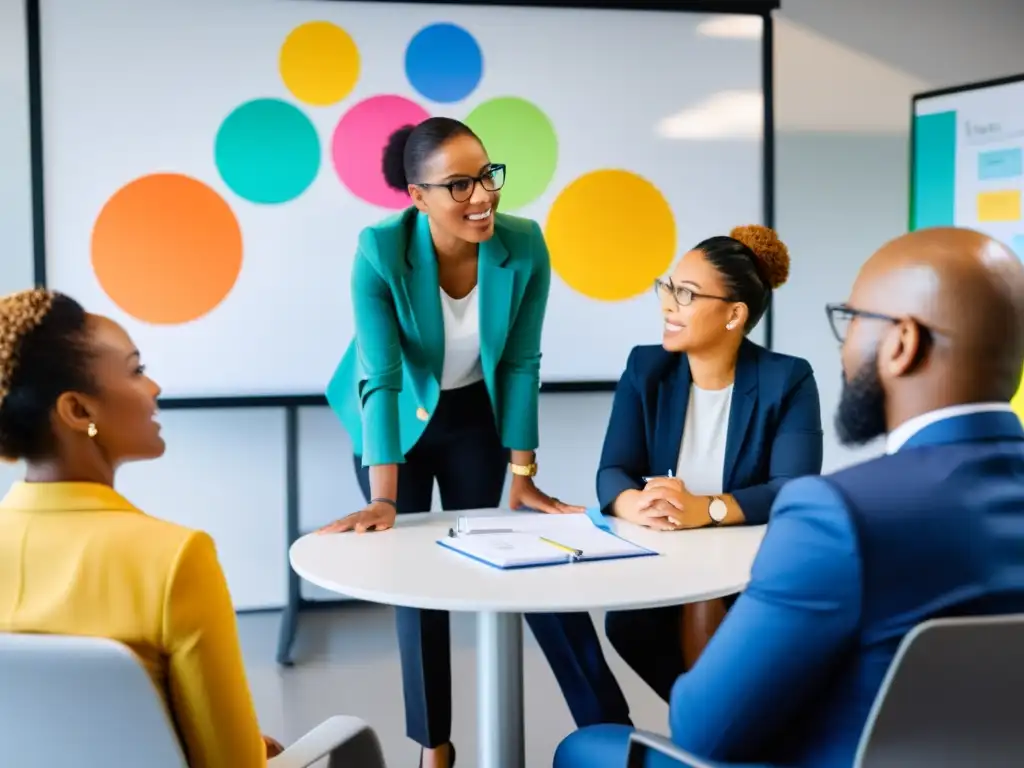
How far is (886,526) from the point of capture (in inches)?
37.1

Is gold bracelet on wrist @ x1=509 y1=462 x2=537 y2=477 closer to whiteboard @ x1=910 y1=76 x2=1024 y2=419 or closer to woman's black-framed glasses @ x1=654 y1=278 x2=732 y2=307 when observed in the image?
woman's black-framed glasses @ x1=654 y1=278 x2=732 y2=307

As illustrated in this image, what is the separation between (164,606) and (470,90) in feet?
8.78

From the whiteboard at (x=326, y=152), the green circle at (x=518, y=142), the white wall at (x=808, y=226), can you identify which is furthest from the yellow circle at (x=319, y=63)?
the white wall at (x=808, y=226)

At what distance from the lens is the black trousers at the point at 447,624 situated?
2.02 m

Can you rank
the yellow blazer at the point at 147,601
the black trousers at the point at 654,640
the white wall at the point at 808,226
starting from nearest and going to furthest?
the yellow blazer at the point at 147,601
the black trousers at the point at 654,640
the white wall at the point at 808,226

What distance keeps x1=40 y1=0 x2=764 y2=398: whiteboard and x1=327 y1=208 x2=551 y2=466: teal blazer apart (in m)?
1.10

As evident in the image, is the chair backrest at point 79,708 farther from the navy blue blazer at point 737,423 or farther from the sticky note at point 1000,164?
the sticky note at point 1000,164

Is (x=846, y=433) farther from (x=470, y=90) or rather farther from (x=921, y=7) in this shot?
(x=921, y=7)

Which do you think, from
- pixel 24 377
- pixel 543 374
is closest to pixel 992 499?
pixel 24 377

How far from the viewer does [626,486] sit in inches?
80.4

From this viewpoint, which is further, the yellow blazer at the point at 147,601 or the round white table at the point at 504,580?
the round white table at the point at 504,580

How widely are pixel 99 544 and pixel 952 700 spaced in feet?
2.82

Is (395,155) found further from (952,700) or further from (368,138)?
(952,700)

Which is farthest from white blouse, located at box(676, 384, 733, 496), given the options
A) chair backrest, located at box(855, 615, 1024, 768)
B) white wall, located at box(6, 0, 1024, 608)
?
white wall, located at box(6, 0, 1024, 608)
